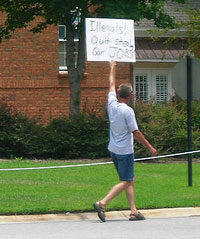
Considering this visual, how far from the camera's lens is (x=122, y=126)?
11.2m

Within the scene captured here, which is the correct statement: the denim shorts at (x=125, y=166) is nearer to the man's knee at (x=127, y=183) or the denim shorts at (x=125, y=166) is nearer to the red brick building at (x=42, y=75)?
the man's knee at (x=127, y=183)

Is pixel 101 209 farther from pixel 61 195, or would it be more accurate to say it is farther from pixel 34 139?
pixel 34 139

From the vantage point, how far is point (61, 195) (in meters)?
13.4

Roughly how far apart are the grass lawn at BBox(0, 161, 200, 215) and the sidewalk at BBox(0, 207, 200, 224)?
0.18 meters

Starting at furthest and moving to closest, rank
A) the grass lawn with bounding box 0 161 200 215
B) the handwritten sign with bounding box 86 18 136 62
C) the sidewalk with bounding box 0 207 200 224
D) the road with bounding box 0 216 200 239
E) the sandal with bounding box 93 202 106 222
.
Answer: the handwritten sign with bounding box 86 18 136 62 < the grass lawn with bounding box 0 161 200 215 < the sidewalk with bounding box 0 207 200 224 < the sandal with bounding box 93 202 106 222 < the road with bounding box 0 216 200 239

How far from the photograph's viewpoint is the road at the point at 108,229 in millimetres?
10023

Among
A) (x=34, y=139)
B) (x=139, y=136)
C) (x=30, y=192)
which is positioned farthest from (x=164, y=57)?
(x=139, y=136)

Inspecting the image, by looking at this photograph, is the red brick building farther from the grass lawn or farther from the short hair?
the short hair

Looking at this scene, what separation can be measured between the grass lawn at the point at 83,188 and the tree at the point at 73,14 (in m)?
4.10

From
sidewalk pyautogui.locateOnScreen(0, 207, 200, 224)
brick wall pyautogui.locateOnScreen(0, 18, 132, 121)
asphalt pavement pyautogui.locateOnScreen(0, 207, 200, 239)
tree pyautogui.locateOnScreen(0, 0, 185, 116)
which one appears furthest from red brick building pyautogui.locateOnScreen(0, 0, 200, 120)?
asphalt pavement pyautogui.locateOnScreen(0, 207, 200, 239)

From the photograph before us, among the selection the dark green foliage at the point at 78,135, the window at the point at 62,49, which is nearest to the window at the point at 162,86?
the window at the point at 62,49

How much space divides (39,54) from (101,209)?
1670 centimetres

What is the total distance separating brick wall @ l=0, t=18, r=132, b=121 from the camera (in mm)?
27156

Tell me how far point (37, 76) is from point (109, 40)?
48.5ft
